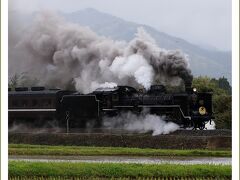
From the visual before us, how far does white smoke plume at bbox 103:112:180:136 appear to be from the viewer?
774cm

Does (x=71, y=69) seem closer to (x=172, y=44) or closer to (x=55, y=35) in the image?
(x=55, y=35)

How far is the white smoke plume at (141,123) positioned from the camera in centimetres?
774

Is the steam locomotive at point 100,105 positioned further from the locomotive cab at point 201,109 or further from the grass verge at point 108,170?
the grass verge at point 108,170

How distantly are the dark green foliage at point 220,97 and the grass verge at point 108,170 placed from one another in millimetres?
583

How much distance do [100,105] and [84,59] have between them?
892mm

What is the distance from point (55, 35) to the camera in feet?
24.3

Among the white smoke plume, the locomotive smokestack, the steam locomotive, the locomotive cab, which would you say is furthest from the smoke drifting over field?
the white smoke plume

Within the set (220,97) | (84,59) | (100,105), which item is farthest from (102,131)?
(220,97)

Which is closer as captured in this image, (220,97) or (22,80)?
(220,97)

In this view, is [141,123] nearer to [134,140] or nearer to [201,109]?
[134,140]

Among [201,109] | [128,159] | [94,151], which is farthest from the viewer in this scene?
[201,109]

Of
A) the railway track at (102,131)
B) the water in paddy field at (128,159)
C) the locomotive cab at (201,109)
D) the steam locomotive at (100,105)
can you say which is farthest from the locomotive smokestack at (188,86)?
the water in paddy field at (128,159)

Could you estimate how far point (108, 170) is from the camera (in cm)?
645

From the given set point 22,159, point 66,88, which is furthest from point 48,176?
point 66,88
